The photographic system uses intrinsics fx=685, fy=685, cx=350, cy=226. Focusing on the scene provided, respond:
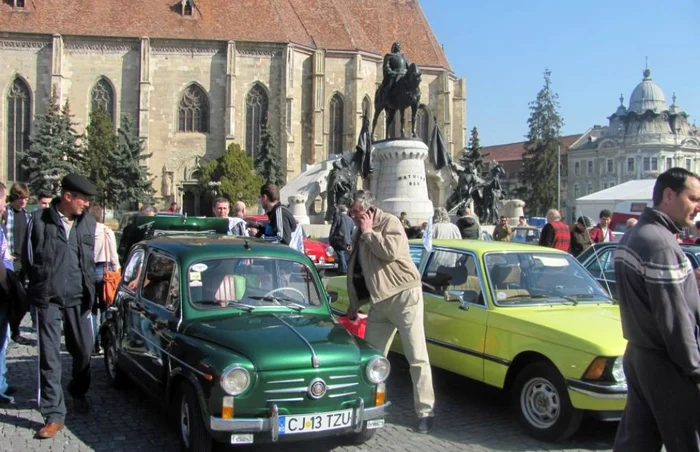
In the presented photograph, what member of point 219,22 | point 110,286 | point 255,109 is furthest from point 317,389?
point 219,22

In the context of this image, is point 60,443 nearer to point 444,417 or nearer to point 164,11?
point 444,417

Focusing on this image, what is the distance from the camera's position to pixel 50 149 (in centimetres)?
4122

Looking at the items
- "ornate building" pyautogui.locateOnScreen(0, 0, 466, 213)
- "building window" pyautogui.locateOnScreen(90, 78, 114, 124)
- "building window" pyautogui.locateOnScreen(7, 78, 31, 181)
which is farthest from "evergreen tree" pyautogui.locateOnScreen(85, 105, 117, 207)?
"building window" pyautogui.locateOnScreen(7, 78, 31, 181)

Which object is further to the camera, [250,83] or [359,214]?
[250,83]

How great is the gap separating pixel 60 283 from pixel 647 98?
92.0 meters

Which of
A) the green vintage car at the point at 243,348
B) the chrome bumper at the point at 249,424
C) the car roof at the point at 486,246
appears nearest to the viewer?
the chrome bumper at the point at 249,424

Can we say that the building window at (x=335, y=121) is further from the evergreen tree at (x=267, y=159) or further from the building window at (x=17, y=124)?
the building window at (x=17, y=124)

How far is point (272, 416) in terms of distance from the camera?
4.64 metres

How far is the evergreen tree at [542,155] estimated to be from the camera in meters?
67.3

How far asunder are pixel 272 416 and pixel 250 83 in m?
44.5

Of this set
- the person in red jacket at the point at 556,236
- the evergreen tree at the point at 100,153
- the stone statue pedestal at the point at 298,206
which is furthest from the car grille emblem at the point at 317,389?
the evergreen tree at the point at 100,153

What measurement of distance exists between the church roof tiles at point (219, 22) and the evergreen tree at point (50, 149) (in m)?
6.41

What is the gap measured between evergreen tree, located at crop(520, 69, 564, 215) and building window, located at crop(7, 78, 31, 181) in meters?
45.5

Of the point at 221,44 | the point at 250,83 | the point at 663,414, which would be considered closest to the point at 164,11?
the point at 221,44
